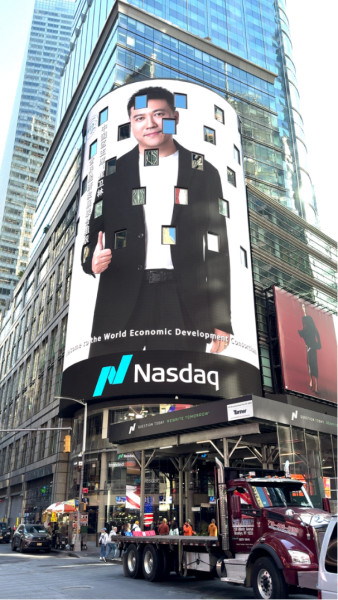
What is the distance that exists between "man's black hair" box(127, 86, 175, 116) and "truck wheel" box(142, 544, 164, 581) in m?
45.8

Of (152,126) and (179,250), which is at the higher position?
(152,126)

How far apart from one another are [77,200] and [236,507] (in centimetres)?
5324

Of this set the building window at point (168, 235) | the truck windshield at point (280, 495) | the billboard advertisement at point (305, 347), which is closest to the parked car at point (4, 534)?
the billboard advertisement at point (305, 347)

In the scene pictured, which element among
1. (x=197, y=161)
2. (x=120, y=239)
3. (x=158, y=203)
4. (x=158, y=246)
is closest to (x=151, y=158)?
(x=197, y=161)

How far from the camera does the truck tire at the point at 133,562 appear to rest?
17500 mm

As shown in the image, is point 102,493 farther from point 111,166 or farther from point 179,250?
point 111,166

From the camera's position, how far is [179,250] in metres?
46.2

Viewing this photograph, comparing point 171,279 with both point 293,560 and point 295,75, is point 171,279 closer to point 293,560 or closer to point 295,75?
point 293,560

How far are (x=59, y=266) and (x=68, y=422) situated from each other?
2257cm

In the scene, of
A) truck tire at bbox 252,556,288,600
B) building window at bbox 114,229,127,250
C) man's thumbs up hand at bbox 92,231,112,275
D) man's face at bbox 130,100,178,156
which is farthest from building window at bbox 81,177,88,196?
truck tire at bbox 252,556,288,600

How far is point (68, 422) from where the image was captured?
52.7 metres

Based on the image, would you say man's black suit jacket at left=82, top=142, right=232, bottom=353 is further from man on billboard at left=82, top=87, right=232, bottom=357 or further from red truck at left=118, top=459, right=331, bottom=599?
red truck at left=118, top=459, right=331, bottom=599

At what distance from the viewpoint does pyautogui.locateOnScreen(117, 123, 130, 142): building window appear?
52.8 m

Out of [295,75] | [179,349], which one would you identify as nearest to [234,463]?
[179,349]
